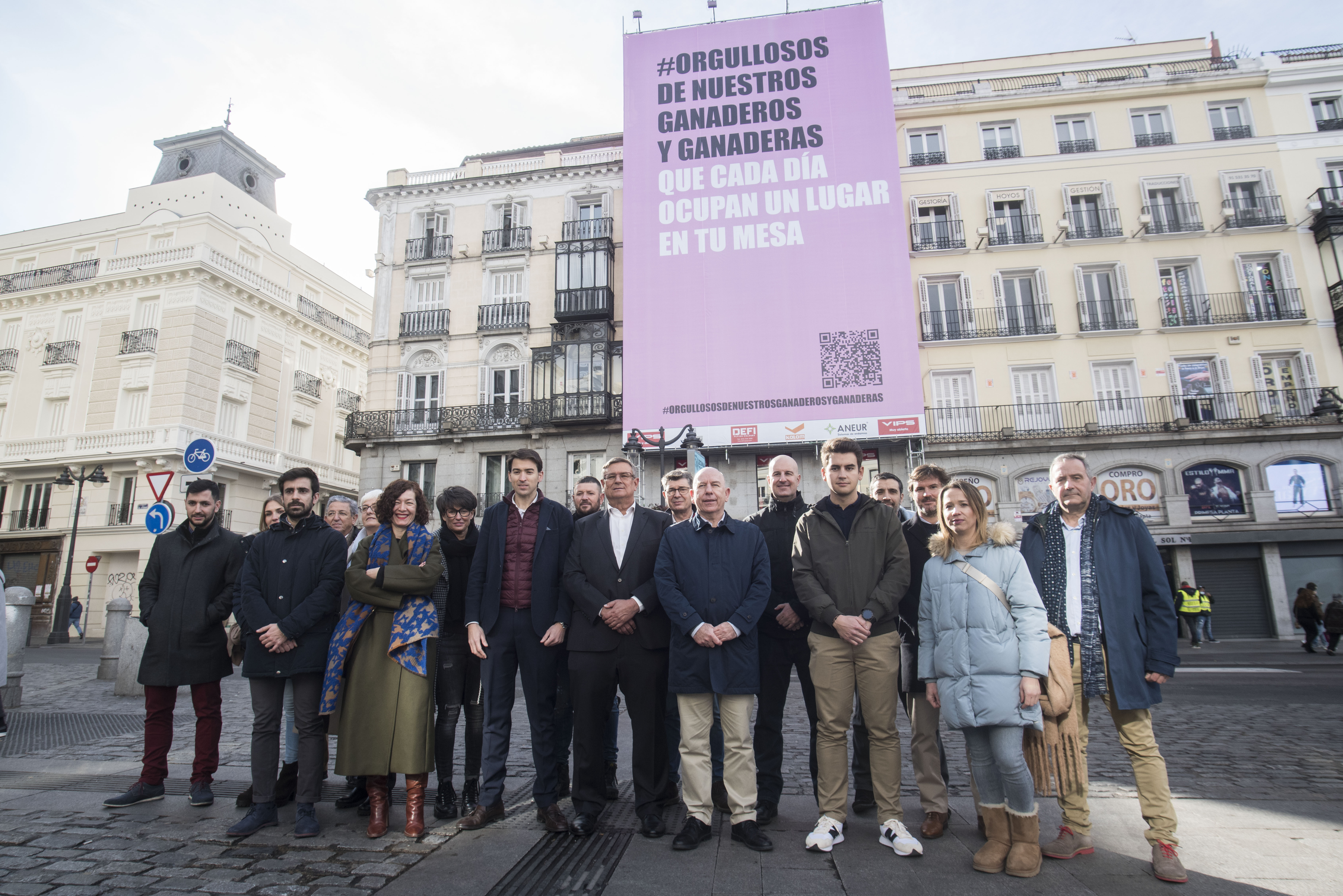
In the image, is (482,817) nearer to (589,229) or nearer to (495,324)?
(495,324)

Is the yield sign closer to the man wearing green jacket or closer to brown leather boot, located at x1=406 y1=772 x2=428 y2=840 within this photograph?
brown leather boot, located at x1=406 y1=772 x2=428 y2=840

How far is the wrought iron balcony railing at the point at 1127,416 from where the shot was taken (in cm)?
2181

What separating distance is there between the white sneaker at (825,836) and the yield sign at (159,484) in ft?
27.0

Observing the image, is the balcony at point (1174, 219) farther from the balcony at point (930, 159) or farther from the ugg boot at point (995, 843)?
the ugg boot at point (995, 843)

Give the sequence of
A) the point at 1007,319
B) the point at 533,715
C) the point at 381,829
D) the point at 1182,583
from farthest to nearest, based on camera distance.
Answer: the point at 1007,319 < the point at 1182,583 < the point at 533,715 < the point at 381,829

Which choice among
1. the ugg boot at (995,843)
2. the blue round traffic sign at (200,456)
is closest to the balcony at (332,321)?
the blue round traffic sign at (200,456)

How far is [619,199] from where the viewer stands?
87.5ft

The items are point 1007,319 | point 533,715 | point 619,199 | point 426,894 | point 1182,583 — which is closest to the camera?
point 426,894

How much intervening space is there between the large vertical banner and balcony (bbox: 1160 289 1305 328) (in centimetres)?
892

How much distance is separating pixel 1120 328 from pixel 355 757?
25703 mm

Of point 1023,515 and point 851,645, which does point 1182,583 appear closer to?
point 1023,515

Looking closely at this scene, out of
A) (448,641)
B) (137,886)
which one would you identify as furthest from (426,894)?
(448,641)

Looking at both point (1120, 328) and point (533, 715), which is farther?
point (1120, 328)

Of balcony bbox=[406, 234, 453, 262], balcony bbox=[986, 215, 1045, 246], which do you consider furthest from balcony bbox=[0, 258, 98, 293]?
balcony bbox=[986, 215, 1045, 246]
